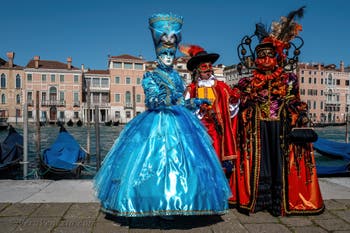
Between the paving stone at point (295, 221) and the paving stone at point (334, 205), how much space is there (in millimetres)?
490

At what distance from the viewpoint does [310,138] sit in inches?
119

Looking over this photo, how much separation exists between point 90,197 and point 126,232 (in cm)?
123

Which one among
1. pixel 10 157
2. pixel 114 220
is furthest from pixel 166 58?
pixel 10 157

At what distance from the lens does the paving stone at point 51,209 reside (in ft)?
10.1

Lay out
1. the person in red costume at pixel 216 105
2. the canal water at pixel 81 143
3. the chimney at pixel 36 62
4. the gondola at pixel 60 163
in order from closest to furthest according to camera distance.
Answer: the person in red costume at pixel 216 105, the gondola at pixel 60 163, the canal water at pixel 81 143, the chimney at pixel 36 62

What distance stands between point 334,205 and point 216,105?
5.53 ft

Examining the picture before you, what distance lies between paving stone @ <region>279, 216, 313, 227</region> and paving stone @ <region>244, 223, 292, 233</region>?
13 cm

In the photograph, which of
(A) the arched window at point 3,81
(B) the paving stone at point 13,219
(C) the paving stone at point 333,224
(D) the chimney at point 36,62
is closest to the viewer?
(C) the paving stone at point 333,224

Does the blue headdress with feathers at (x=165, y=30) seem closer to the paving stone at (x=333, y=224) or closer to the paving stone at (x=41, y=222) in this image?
the paving stone at (x=41, y=222)

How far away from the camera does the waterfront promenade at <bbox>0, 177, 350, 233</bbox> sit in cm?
270

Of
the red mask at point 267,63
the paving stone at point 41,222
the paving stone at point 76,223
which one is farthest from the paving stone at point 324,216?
the paving stone at point 41,222

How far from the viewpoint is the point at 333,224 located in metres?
2.83

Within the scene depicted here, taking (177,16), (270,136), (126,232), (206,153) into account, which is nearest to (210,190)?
(206,153)

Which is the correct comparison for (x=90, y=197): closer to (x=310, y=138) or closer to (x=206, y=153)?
(x=206, y=153)
